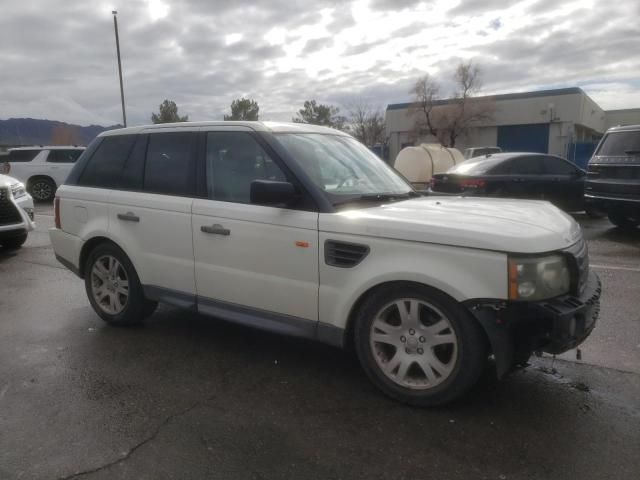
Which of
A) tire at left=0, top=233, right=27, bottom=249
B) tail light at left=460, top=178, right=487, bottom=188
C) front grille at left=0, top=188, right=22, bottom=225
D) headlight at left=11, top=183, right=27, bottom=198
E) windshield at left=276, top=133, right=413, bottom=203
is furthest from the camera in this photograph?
tail light at left=460, top=178, right=487, bottom=188

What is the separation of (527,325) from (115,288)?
11.3 ft

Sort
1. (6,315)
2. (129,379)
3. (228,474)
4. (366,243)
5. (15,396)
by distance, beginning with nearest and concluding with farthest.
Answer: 1. (228,474)
2. (366,243)
3. (15,396)
4. (129,379)
5. (6,315)

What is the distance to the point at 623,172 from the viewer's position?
348 inches

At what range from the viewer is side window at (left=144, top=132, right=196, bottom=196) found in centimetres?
414

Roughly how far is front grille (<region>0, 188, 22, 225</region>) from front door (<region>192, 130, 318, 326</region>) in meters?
5.55

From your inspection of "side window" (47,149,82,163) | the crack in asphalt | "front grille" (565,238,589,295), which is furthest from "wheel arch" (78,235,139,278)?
"side window" (47,149,82,163)

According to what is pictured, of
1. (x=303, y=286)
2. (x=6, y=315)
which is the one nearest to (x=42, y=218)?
(x=6, y=315)

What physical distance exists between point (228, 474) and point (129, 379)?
1415 millimetres

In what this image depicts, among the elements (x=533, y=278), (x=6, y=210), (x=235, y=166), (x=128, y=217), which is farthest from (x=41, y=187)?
(x=533, y=278)

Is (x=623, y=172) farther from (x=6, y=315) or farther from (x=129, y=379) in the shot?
(x=6, y=315)

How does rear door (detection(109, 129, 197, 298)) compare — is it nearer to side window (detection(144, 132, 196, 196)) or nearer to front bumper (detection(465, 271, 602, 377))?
side window (detection(144, 132, 196, 196))

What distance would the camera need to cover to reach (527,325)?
283 centimetres

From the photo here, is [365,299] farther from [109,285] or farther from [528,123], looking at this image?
[528,123]

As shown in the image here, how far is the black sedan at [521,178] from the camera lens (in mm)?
10750
